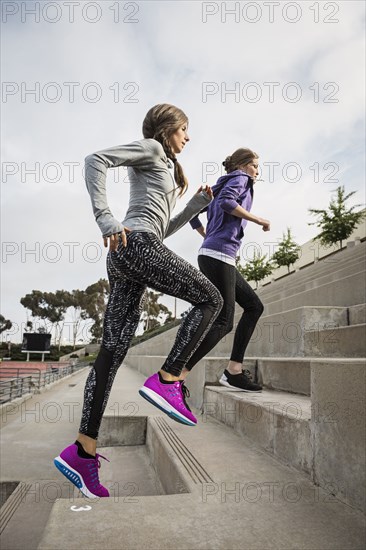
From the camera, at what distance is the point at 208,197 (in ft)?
6.67

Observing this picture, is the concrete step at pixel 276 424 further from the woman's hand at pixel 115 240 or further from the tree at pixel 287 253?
the tree at pixel 287 253

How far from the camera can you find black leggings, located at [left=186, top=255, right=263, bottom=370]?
2.38m

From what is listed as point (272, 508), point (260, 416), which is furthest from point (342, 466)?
point (260, 416)

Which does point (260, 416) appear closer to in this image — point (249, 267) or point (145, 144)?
point (145, 144)

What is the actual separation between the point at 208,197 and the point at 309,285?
7.07 metres

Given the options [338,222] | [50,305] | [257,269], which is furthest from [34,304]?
[338,222]

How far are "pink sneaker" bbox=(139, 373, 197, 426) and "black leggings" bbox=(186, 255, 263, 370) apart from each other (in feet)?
1.29

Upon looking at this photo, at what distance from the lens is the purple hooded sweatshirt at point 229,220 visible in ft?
8.80

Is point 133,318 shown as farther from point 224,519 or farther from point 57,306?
point 57,306

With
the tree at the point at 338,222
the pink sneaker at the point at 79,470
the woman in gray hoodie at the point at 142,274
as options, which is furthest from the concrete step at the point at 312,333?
the tree at the point at 338,222

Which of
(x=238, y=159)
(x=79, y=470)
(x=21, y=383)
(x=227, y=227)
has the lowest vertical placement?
(x=21, y=383)

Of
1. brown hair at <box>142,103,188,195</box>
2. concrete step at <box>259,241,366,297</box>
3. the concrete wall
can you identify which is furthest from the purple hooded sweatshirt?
concrete step at <box>259,241,366,297</box>

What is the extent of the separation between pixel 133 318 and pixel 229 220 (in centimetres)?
131

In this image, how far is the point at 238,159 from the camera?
2943 millimetres
